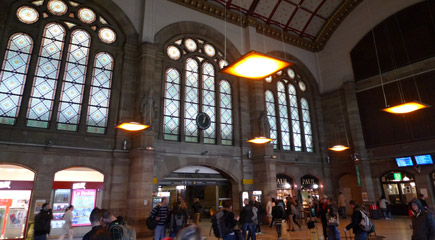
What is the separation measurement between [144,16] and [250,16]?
7279 millimetres

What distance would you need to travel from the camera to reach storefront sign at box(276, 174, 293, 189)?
17580mm

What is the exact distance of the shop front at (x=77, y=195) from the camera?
36.0ft

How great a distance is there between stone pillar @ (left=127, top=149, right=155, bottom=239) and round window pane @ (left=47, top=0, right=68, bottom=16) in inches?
293

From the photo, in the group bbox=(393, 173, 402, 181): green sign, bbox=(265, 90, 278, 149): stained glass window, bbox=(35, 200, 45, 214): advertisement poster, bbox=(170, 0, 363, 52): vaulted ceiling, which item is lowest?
bbox=(35, 200, 45, 214): advertisement poster

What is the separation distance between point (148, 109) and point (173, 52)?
481 cm

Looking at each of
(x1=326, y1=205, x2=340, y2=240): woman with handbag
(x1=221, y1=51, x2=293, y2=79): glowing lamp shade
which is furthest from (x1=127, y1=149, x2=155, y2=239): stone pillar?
(x1=326, y1=205, x2=340, y2=240): woman with handbag

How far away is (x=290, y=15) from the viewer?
19406 millimetres

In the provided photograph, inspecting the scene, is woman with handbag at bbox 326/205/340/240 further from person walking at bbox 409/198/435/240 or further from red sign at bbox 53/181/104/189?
red sign at bbox 53/181/104/189

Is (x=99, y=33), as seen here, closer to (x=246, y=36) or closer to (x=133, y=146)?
(x=133, y=146)

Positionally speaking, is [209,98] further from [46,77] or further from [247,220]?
[247,220]

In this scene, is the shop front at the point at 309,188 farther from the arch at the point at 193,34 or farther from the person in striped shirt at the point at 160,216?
the person in striped shirt at the point at 160,216

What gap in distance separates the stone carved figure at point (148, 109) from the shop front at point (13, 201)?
496cm

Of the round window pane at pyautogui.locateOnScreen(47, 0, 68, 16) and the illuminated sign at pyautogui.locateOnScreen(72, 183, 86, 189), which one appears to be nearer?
the illuminated sign at pyautogui.locateOnScreen(72, 183, 86, 189)

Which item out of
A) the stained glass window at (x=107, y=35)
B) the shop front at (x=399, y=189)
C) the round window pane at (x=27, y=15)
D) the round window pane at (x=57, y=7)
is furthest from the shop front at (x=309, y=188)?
the round window pane at (x=27, y=15)
